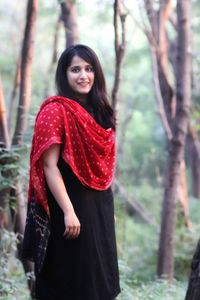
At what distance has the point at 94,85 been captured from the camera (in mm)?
3066

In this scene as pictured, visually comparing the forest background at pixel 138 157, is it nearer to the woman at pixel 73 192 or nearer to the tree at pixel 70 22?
the tree at pixel 70 22

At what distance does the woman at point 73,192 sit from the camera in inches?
109

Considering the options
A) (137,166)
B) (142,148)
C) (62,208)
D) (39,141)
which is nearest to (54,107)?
(39,141)

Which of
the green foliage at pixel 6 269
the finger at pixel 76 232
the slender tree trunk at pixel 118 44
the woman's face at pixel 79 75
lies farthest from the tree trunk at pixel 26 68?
the finger at pixel 76 232

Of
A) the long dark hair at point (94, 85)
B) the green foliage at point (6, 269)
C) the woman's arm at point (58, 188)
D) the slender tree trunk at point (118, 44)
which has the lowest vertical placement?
the green foliage at point (6, 269)

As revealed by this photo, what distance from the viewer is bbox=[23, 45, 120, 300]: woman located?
2.78 metres

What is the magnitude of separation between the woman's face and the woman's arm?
38cm

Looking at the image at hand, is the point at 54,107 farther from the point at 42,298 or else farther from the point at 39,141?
the point at 42,298

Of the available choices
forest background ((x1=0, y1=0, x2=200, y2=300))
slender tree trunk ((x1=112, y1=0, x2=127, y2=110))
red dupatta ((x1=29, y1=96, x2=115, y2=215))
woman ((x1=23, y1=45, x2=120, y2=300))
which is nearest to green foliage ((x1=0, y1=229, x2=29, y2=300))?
forest background ((x1=0, y1=0, x2=200, y2=300))

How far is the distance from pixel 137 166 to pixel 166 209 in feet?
37.5

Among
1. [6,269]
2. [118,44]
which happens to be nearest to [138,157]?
[118,44]

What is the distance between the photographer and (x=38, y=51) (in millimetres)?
20359

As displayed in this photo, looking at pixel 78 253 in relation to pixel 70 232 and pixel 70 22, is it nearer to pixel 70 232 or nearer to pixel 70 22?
pixel 70 232

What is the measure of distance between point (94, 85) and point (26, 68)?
2005mm
